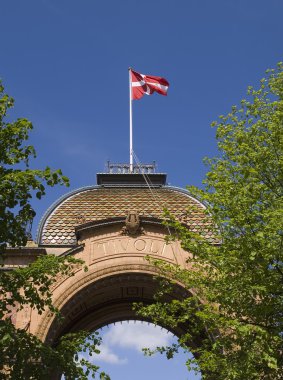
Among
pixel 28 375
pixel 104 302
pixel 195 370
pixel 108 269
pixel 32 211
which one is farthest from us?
pixel 104 302

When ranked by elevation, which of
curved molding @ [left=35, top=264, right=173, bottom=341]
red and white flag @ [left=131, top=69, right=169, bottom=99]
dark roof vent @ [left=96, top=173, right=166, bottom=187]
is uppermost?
red and white flag @ [left=131, top=69, right=169, bottom=99]

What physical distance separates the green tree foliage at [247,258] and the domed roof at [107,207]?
7551 mm

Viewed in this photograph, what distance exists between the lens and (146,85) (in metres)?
28.8

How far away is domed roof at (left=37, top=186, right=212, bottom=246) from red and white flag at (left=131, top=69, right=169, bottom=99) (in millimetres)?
5102

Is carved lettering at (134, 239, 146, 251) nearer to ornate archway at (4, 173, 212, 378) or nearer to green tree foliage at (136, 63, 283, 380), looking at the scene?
ornate archway at (4, 173, 212, 378)

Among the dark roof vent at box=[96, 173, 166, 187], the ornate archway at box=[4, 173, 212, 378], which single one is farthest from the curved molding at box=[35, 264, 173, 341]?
the dark roof vent at box=[96, 173, 166, 187]

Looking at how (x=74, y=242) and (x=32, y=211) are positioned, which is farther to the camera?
(x=74, y=242)

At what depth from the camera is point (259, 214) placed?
13766 mm

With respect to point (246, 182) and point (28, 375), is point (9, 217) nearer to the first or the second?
point (28, 375)

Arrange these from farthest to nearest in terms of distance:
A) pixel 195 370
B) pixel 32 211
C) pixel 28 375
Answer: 1. pixel 195 370
2. pixel 32 211
3. pixel 28 375

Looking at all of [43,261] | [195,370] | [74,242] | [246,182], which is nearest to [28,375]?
[43,261]

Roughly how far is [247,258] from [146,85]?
16.9m

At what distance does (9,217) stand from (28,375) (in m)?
3.53

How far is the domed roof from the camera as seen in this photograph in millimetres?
24000
